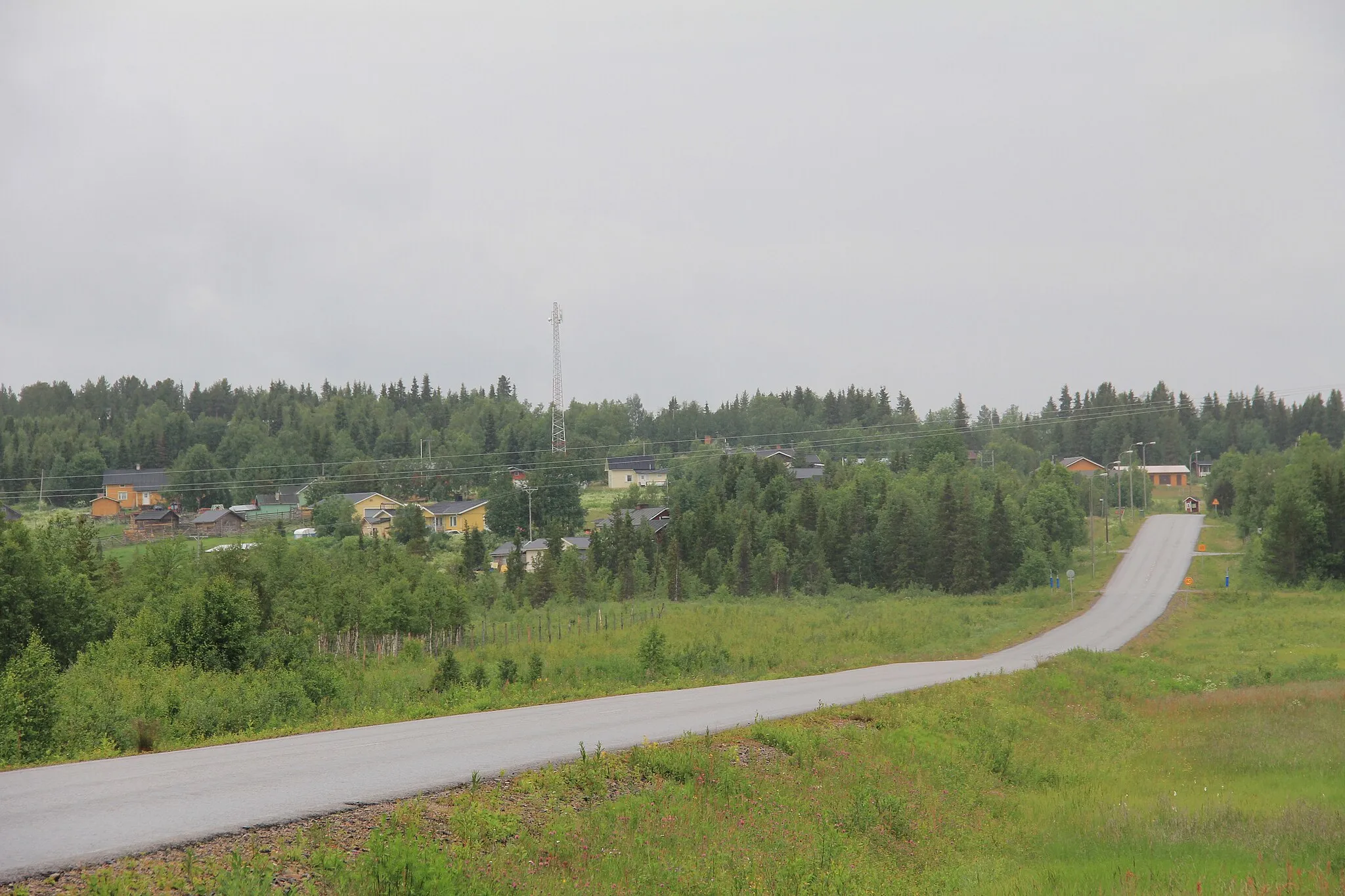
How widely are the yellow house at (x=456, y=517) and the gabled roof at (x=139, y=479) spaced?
27.7 meters

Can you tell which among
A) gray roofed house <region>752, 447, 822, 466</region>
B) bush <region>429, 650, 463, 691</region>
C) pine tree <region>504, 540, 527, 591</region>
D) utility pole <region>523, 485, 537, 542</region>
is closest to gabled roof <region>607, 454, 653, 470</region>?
gray roofed house <region>752, 447, 822, 466</region>

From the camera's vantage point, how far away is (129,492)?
3939 inches

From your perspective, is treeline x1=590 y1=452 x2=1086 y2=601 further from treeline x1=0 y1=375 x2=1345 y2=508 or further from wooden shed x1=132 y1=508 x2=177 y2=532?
wooden shed x1=132 y1=508 x2=177 y2=532

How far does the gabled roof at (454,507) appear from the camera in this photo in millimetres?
119106

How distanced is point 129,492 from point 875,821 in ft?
340

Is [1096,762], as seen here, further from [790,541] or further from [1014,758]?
[790,541]

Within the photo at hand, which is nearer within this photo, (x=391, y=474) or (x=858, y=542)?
(x=858, y=542)

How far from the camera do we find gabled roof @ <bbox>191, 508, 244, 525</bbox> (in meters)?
98.1

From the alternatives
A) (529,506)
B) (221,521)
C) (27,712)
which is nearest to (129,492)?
(221,521)

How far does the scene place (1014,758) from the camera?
1862 cm

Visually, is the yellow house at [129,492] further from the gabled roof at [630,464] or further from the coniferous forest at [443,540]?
the gabled roof at [630,464]

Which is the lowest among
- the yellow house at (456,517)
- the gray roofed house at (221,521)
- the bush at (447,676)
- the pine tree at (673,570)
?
the pine tree at (673,570)

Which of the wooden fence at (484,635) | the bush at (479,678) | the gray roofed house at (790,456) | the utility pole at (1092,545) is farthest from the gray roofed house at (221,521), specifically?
the bush at (479,678)

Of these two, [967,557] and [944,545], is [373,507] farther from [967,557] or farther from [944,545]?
[967,557]
